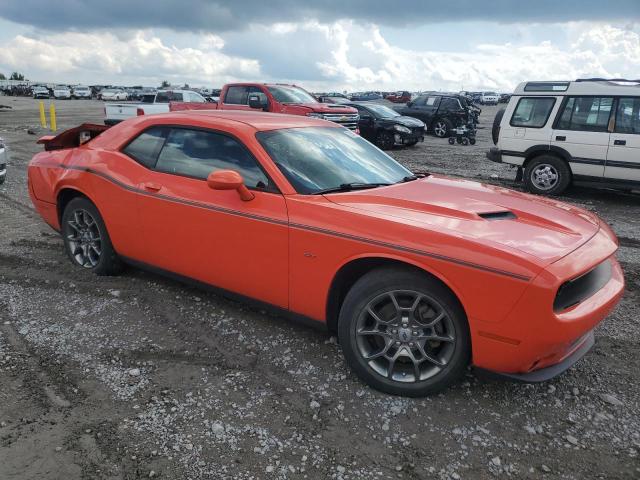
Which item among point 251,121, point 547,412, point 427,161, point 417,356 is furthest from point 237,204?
point 427,161

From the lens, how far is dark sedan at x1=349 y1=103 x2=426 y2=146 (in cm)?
1570

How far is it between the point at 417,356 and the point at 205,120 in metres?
2.35

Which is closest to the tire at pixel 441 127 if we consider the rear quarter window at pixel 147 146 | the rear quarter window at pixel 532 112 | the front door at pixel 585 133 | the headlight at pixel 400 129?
the headlight at pixel 400 129

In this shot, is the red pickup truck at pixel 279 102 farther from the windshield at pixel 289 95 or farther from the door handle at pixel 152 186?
the door handle at pixel 152 186

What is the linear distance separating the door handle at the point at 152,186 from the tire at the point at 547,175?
7474 millimetres

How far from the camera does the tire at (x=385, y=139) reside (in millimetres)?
15867

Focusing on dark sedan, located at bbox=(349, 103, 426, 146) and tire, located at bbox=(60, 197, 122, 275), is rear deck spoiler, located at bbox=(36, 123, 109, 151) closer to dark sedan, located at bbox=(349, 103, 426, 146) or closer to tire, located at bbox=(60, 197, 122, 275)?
tire, located at bbox=(60, 197, 122, 275)

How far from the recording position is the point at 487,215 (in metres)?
3.06

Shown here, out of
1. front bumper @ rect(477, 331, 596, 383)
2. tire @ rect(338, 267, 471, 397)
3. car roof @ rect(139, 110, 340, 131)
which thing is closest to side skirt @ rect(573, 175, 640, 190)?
car roof @ rect(139, 110, 340, 131)

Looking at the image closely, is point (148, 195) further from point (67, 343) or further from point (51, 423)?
point (51, 423)

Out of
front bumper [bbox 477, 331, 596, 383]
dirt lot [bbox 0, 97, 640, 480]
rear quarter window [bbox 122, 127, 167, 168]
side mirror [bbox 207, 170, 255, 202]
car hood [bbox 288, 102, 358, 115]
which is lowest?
dirt lot [bbox 0, 97, 640, 480]

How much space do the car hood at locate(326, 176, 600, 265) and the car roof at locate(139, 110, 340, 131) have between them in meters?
0.93

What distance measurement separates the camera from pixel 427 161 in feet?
44.7

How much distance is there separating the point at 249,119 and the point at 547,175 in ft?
23.0
